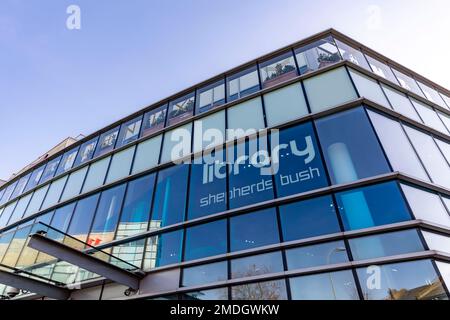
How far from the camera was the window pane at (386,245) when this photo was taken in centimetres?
735

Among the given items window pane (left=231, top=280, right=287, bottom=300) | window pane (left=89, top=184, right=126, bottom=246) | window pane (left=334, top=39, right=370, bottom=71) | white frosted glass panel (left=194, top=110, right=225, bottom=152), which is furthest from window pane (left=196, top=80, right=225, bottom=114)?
window pane (left=231, top=280, right=287, bottom=300)

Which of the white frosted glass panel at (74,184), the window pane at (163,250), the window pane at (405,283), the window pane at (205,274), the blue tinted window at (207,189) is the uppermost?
the white frosted glass panel at (74,184)

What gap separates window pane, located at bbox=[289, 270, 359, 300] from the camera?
7.34 metres

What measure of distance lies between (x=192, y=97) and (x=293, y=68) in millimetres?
5194

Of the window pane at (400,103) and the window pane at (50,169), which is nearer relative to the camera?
the window pane at (400,103)

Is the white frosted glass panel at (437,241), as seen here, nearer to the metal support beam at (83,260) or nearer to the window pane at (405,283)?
the window pane at (405,283)

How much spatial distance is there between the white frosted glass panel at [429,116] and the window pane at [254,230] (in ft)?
26.6

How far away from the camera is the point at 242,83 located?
14156 millimetres

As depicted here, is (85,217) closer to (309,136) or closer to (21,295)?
(21,295)

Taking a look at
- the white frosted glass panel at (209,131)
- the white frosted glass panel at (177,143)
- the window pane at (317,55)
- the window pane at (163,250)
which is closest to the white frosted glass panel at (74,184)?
the white frosted glass panel at (177,143)

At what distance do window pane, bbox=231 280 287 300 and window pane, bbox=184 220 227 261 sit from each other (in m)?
1.31

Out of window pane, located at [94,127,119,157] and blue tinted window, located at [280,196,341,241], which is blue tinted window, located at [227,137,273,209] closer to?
blue tinted window, located at [280,196,341,241]

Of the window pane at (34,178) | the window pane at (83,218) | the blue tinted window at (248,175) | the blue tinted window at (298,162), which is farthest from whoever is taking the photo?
the window pane at (34,178)

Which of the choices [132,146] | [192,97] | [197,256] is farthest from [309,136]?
[132,146]
